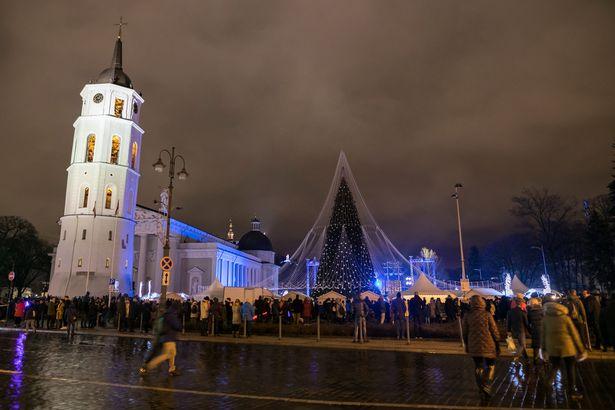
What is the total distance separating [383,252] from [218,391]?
1092 inches

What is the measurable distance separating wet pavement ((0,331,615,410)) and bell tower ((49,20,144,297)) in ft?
130

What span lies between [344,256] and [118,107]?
3524 centimetres

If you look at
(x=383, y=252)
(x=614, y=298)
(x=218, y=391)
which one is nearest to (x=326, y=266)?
(x=383, y=252)

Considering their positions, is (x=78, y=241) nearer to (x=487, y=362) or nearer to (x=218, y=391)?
(x=218, y=391)

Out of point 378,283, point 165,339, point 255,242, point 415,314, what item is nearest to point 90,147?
point 378,283

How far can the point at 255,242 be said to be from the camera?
4813 inches

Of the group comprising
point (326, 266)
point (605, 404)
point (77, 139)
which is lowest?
point (605, 404)

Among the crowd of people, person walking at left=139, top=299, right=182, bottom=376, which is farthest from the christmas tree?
person walking at left=139, top=299, right=182, bottom=376

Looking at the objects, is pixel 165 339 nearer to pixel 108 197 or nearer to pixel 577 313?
pixel 577 313

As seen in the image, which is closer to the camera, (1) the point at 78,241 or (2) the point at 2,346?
(2) the point at 2,346

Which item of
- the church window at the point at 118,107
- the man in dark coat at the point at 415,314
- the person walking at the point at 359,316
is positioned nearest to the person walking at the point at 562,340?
the person walking at the point at 359,316

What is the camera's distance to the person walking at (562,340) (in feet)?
28.3

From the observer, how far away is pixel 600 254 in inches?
2109

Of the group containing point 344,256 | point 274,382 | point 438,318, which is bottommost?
point 274,382
